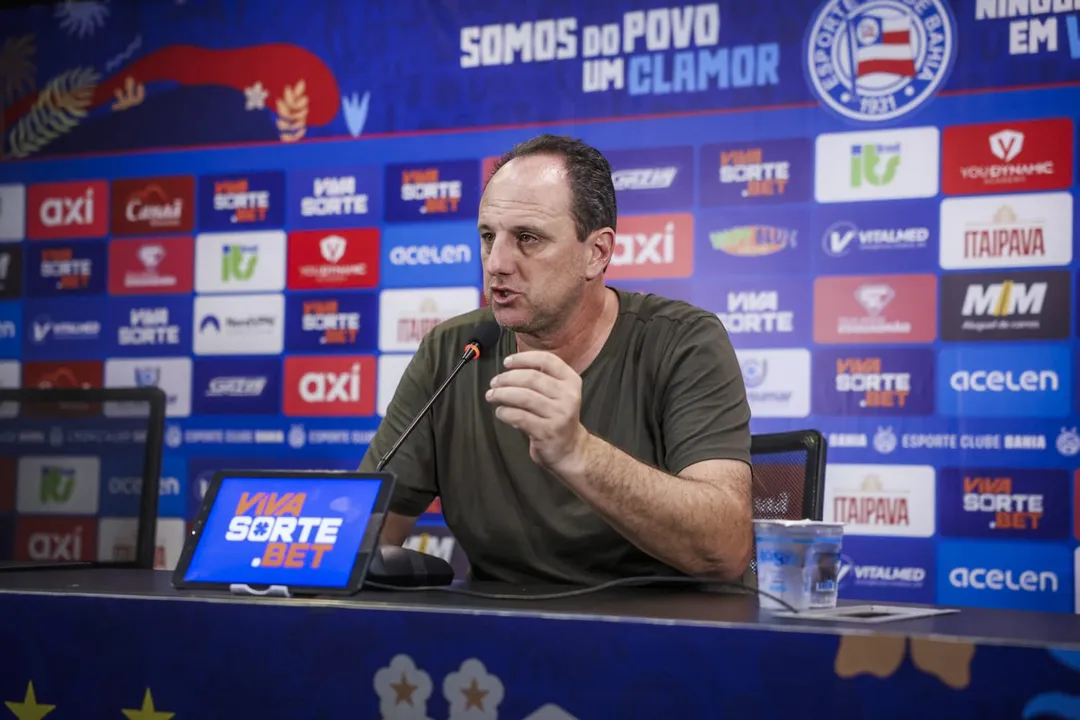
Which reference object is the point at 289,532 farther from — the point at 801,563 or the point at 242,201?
the point at 242,201

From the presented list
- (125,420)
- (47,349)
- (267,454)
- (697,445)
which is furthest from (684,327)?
(47,349)

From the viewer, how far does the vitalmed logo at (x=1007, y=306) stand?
281 centimetres

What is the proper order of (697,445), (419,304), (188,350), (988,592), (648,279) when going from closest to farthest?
(697,445) < (988,592) < (648,279) < (419,304) < (188,350)

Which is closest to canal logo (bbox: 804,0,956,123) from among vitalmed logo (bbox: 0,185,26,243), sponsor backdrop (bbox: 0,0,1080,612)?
sponsor backdrop (bbox: 0,0,1080,612)

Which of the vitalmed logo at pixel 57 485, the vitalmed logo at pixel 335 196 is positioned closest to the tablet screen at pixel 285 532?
the vitalmed logo at pixel 57 485

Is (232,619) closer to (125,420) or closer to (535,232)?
(535,232)

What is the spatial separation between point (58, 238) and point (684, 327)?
2821mm

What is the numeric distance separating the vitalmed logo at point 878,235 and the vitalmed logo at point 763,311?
0.13 meters

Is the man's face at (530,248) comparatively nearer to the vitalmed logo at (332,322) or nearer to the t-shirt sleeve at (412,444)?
the t-shirt sleeve at (412,444)

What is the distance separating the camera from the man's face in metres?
1.65

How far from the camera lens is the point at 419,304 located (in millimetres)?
3416

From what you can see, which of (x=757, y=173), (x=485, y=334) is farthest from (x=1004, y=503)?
(x=485, y=334)

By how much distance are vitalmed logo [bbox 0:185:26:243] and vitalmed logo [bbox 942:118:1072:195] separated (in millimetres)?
2884

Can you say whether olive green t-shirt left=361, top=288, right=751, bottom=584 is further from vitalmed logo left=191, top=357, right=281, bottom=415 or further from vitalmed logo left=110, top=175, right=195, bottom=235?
vitalmed logo left=110, top=175, right=195, bottom=235
